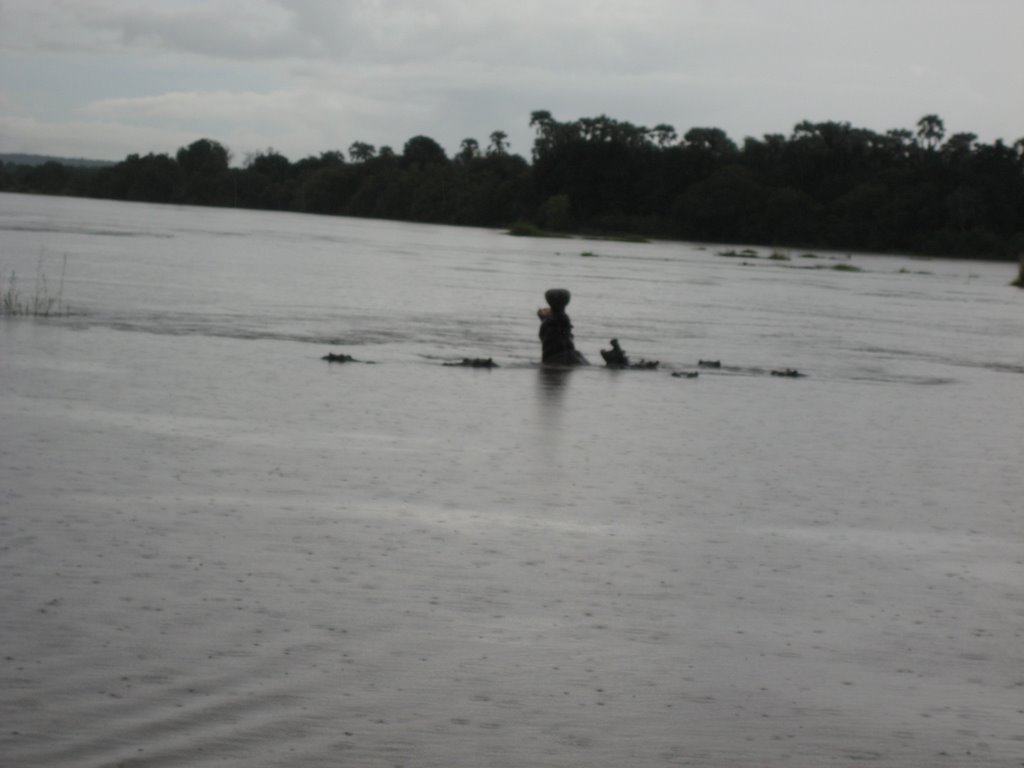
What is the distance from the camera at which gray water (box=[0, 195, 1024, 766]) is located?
7.85m

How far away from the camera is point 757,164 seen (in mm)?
198125

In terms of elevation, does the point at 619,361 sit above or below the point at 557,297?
below

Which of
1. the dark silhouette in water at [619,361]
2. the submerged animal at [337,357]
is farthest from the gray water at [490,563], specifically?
the dark silhouette in water at [619,361]

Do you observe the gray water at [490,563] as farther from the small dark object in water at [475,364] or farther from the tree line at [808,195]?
the tree line at [808,195]

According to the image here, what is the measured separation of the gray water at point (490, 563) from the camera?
7852 mm

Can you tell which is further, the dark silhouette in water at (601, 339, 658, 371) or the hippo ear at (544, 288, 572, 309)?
the dark silhouette in water at (601, 339, 658, 371)

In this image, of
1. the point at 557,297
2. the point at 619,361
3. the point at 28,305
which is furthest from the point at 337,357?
the point at 28,305

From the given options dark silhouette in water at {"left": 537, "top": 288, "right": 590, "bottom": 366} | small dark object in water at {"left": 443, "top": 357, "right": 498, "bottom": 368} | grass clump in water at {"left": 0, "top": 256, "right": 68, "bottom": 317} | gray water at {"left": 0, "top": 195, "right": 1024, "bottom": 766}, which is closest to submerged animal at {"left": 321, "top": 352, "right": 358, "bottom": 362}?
gray water at {"left": 0, "top": 195, "right": 1024, "bottom": 766}

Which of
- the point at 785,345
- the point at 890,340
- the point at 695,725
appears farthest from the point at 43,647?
the point at 890,340

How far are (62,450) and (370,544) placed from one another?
4.67 m

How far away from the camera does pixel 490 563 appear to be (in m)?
11.4

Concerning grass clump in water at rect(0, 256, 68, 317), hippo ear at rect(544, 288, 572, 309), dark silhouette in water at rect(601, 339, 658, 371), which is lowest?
grass clump in water at rect(0, 256, 68, 317)

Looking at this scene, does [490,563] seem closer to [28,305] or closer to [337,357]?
[337,357]

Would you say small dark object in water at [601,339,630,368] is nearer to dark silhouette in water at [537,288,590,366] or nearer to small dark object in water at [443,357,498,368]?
dark silhouette in water at [537,288,590,366]
